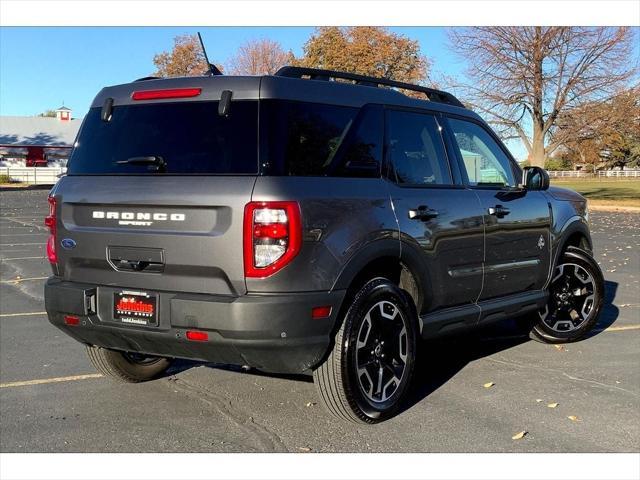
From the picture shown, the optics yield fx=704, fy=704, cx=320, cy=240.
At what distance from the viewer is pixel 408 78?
1385 inches

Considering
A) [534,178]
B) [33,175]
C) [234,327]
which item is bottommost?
[33,175]

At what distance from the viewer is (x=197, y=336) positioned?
3.81m

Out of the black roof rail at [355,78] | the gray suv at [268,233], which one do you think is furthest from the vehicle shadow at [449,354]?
the black roof rail at [355,78]

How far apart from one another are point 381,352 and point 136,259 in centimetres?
159

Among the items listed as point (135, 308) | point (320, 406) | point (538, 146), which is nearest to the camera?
point (135, 308)

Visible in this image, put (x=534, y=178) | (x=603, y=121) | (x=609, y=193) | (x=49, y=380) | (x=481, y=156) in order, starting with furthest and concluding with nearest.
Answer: (x=609, y=193) → (x=603, y=121) → (x=534, y=178) → (x=481, y=156) → (x=49, y=380)

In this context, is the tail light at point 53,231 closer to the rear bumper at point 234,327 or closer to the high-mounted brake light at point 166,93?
the rear bumper at point 234,327

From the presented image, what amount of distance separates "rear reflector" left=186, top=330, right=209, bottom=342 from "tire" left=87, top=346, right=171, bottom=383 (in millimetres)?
1357

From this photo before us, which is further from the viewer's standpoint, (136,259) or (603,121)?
(603,121)

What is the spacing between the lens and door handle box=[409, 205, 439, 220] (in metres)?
4.59

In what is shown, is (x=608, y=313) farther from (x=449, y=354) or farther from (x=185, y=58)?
(x=185, y=58)

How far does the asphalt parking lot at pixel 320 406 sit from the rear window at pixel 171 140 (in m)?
1.54

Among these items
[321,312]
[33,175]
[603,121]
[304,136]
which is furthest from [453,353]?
[33,175]

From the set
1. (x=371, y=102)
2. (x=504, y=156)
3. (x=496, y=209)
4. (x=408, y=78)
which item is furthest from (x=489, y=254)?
(x=408, y=78)
